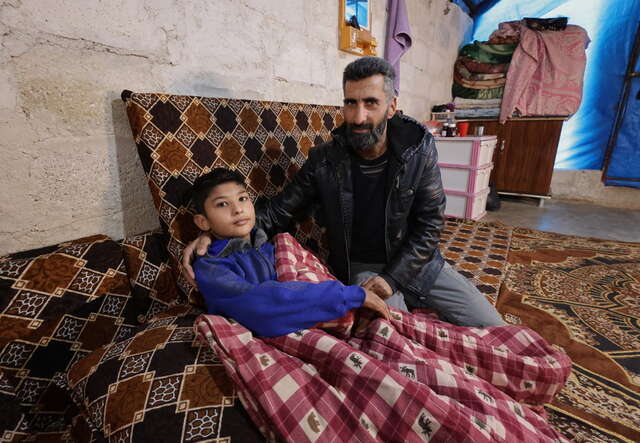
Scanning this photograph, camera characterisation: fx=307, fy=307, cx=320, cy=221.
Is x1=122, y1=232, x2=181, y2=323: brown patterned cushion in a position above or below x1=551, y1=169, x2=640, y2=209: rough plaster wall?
above

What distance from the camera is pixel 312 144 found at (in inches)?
77.9

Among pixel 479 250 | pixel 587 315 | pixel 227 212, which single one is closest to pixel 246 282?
pixel 227 212

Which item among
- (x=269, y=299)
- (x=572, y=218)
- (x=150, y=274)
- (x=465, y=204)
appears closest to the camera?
(x=269, y=299)

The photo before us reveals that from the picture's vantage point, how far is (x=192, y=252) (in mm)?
1241

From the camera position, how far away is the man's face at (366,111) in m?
1.45

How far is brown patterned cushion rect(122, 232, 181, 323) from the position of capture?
1.29 meters

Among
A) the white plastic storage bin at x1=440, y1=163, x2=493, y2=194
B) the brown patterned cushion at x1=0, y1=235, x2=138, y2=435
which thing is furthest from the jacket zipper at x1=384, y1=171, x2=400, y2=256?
the white plastic storage bin at x1=440, y1=163, x2=493, y2=194

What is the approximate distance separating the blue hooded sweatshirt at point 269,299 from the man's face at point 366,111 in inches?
30.6

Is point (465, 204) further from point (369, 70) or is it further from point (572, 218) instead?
point (369, 70)

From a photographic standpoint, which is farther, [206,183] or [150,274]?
[150,274]

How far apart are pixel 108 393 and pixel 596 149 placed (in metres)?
6.28

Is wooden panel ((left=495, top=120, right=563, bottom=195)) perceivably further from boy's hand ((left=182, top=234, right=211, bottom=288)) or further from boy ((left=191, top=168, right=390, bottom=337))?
boy's hand ((left=182, top=234, right=211, bottom=288))

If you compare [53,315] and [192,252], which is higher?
[192,252]

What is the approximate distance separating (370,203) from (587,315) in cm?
165
